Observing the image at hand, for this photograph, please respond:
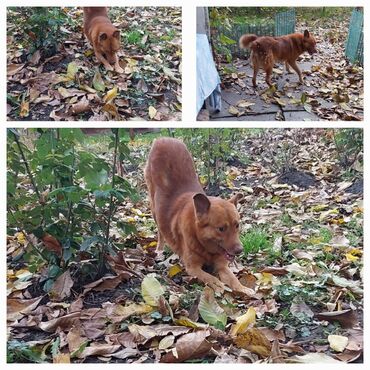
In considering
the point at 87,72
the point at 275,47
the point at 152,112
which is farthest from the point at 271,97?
the point at 87,72

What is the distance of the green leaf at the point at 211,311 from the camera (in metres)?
1.85

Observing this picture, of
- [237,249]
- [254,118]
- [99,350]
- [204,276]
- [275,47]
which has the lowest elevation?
[99,350]

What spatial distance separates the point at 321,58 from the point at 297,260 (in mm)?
780

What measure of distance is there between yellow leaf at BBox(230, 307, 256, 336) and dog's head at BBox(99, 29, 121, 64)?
1039 mm

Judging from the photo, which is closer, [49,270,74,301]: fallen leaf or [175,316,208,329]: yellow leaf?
[175,316,208,329]: yellow leaf

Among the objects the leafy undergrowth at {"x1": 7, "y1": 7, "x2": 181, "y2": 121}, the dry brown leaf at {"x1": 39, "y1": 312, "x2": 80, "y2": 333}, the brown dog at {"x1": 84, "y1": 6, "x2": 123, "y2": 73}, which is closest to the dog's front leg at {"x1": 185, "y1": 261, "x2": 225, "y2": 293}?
the dry brown leaf at {"x1": 39, "y1": 312, "x2": 80, "y2": 333}

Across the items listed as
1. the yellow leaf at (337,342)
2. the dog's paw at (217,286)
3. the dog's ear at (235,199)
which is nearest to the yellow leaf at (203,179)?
the dog's ear at (235,199)

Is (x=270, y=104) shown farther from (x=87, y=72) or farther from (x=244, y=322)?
(x=244, y=322)

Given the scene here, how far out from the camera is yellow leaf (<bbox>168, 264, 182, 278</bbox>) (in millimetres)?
1995

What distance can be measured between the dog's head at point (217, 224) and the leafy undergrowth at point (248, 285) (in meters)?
0.14

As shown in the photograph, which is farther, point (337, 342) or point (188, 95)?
point (188, 95)

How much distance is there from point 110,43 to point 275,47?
0.61m

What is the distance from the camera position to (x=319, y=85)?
2066 millimetres

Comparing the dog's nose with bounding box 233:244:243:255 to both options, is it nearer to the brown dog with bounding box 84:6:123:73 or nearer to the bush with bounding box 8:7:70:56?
the brown dog with bounding box 84:6:123:73
